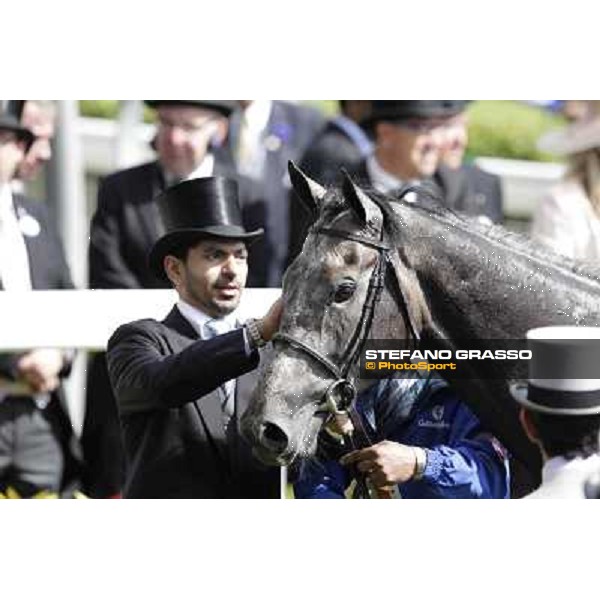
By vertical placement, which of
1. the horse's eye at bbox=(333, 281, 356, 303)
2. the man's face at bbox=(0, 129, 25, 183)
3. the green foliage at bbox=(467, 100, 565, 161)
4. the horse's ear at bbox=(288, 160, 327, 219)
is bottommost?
the horse's eye at bbox=(333, 281, 356, 303)

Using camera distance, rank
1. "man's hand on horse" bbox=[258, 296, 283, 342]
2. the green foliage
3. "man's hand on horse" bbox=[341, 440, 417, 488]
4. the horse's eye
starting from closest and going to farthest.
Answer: the horse's eye, "man's hand on horse" bbox=[258, 296, 283, 342], "man's hand on horse" bbox=[341, 440, 417, 488], the green foliage

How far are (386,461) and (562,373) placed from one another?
65cm

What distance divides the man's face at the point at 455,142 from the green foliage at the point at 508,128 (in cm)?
2

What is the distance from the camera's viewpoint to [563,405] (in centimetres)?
429

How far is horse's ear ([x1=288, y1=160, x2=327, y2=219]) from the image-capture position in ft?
13.9

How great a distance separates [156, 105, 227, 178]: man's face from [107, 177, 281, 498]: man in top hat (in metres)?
0.08

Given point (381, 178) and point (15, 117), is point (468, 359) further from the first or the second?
point (15, 117)

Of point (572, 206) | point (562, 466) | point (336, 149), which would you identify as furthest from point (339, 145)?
point (562, 466)

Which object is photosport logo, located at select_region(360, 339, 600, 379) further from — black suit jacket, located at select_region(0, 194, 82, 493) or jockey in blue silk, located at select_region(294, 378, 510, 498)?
black suit jacket, located at select_region(0, 194, 82, 493)

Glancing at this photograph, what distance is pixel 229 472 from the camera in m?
4.57

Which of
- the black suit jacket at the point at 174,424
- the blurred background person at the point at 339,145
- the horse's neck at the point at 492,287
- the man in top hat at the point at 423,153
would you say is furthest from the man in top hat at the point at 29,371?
the horse's neck at the point at 492,287

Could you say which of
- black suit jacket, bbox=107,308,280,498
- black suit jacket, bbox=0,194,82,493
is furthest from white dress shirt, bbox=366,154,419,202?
black suit jacket, bbox=0,194,82,493

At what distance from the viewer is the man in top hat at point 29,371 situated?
15.2 feet

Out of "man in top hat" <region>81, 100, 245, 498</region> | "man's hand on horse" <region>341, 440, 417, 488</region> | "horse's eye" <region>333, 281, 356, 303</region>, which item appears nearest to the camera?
"horse's eye" <region>333, 281, 356, 303</region>
